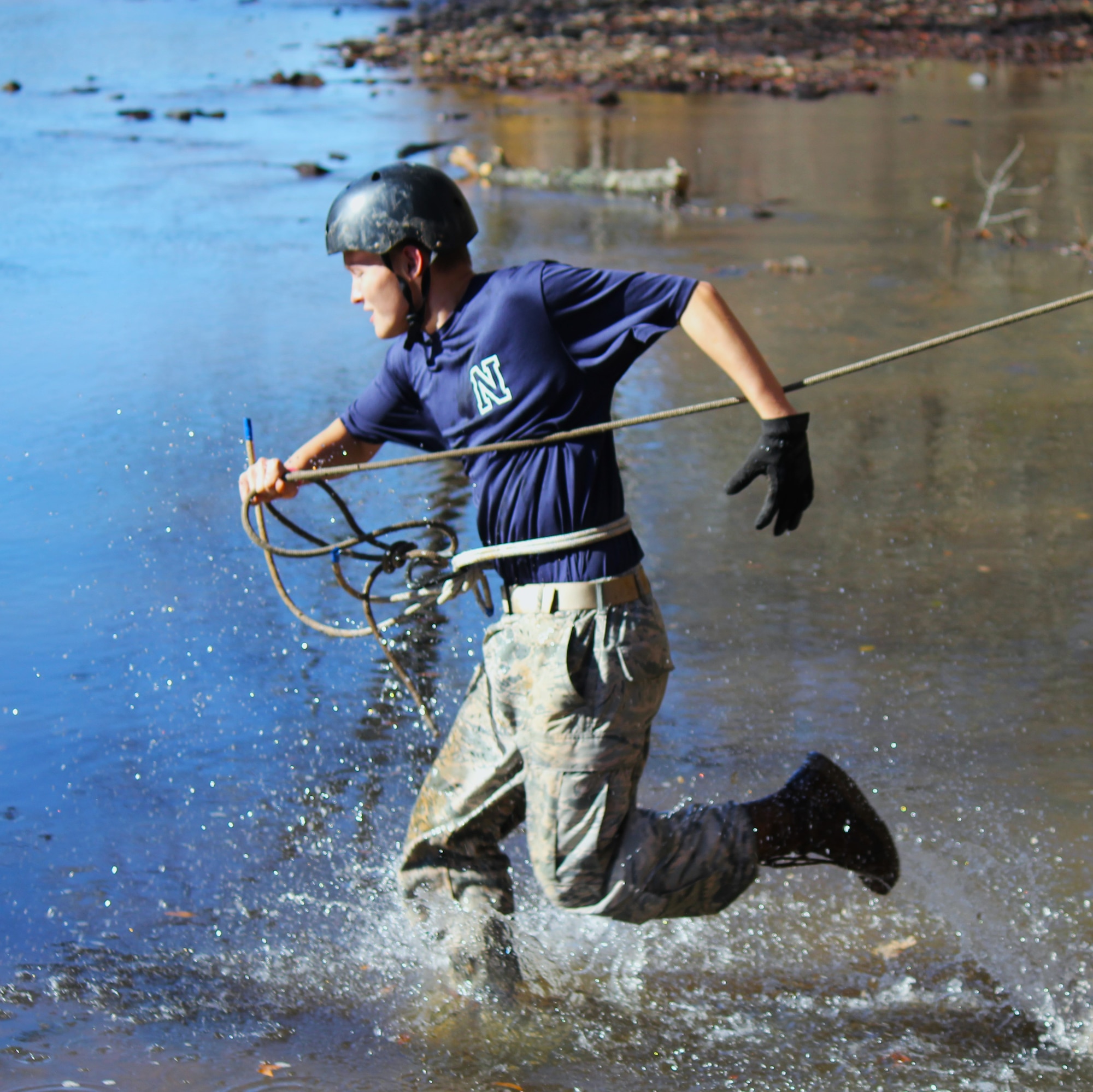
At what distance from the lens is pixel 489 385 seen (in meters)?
2.88

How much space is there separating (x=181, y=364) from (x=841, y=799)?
555 centimetres

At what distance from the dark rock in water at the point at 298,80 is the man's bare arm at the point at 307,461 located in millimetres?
20350

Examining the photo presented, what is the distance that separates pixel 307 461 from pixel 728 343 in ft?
3.84

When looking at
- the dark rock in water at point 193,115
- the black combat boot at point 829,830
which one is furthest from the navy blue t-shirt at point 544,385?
the dark rock in water at point 193,115

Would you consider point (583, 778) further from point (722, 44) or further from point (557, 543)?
point (722, 44)

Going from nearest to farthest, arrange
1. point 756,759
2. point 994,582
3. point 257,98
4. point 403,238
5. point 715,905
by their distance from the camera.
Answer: point 403,238 → point 715,905 → point 756,759 → point 994,582 → point 257,98

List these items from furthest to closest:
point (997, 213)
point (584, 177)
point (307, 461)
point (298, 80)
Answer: point (298, 80) < point (584, 177) < point (997, 213) < point (307, 461)

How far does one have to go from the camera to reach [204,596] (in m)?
5.18

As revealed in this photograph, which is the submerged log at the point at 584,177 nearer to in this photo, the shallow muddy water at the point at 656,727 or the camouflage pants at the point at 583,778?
the shallow muddy water at the point at 656,727

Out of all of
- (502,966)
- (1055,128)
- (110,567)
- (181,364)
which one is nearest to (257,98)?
(1055,128)

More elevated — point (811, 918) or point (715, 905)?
point (715, 905)

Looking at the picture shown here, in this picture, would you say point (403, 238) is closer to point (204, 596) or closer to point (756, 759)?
point (756, 759)

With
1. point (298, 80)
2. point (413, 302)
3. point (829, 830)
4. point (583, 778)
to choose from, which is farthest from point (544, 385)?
point (298, 80)

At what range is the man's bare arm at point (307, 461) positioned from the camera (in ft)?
10.2
